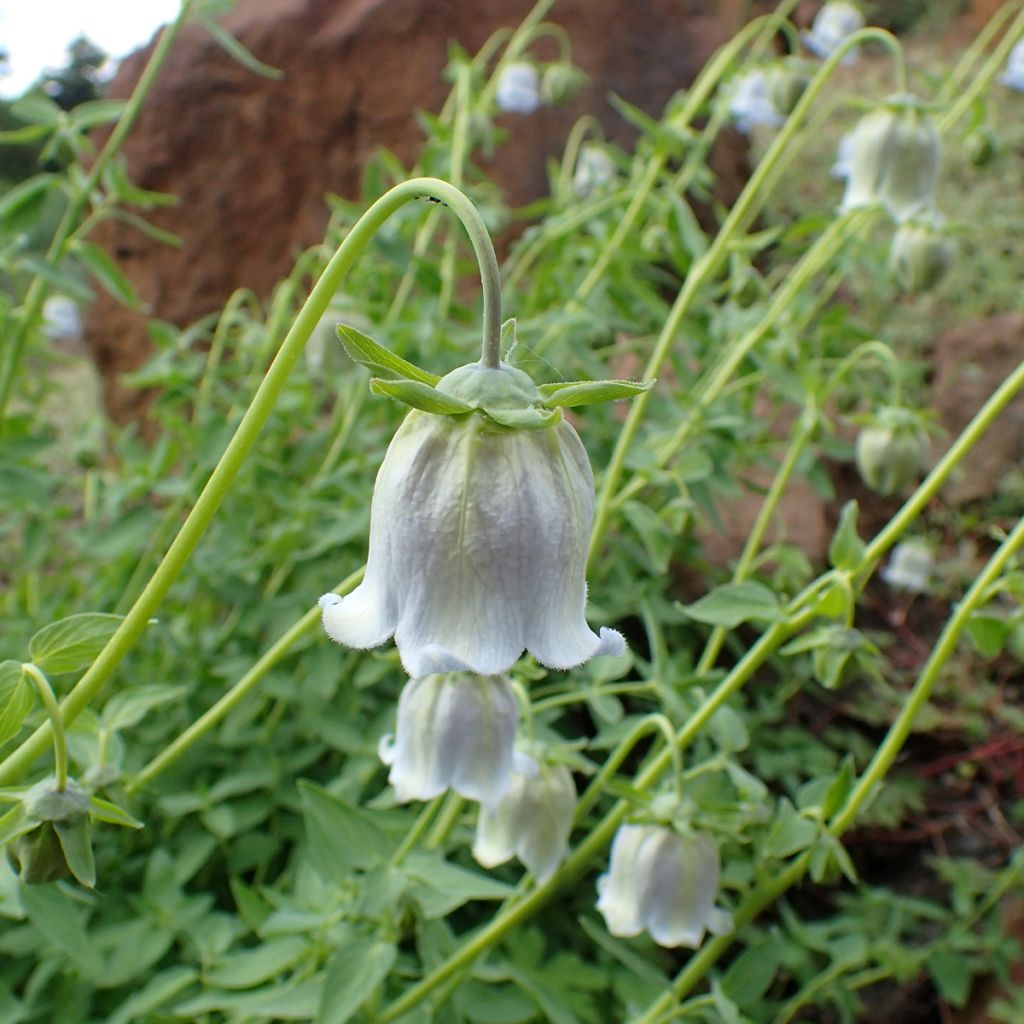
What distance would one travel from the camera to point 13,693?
0.91 metres

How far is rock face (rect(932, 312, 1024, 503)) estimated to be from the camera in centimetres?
356

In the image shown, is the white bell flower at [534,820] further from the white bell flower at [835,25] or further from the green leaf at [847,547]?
the white bell flower at [835,25]

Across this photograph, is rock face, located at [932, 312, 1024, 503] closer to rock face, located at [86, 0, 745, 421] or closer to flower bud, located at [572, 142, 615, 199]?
flower bud, located at [572, 142, 615, 199]

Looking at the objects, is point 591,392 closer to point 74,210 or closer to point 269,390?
point 269,390

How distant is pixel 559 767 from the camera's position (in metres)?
1.42

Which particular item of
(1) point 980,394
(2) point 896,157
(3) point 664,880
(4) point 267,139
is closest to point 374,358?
(3) point 664,880

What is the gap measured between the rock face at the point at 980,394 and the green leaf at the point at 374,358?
3181 mm

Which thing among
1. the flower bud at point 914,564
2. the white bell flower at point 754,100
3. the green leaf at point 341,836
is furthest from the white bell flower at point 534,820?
the white bell flower at point 754,100

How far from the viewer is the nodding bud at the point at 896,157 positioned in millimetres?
1984

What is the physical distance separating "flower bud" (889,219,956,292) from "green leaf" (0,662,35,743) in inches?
76.1

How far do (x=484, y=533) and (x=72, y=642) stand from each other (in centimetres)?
45

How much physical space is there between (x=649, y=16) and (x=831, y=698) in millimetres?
3481

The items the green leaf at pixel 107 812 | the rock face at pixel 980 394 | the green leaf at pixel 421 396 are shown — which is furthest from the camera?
the rock face at pixel 980 394

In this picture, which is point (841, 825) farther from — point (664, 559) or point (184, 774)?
point (184, 774)
